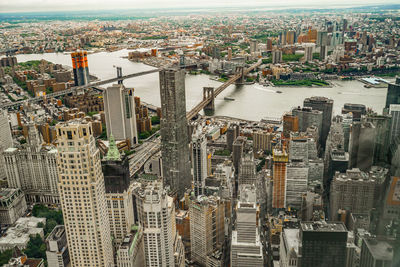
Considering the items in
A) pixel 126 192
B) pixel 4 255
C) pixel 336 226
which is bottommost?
pixel 4 255

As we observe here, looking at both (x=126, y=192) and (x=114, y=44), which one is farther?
(x=114, y=44)

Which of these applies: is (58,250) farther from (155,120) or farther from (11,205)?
(155,120)

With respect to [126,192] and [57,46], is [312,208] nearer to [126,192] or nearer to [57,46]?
[126,192]

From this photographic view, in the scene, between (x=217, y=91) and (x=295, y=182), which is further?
(x=217, y=91)

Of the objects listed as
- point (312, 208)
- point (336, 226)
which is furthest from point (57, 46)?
point (336, 226)

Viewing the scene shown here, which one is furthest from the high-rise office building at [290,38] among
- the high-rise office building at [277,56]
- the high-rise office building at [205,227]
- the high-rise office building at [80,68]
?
the high-rise office building at [205,227]

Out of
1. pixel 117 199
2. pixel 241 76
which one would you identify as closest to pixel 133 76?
pixel 241 76

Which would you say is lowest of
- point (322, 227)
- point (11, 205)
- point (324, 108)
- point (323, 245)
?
point (11, 205)
